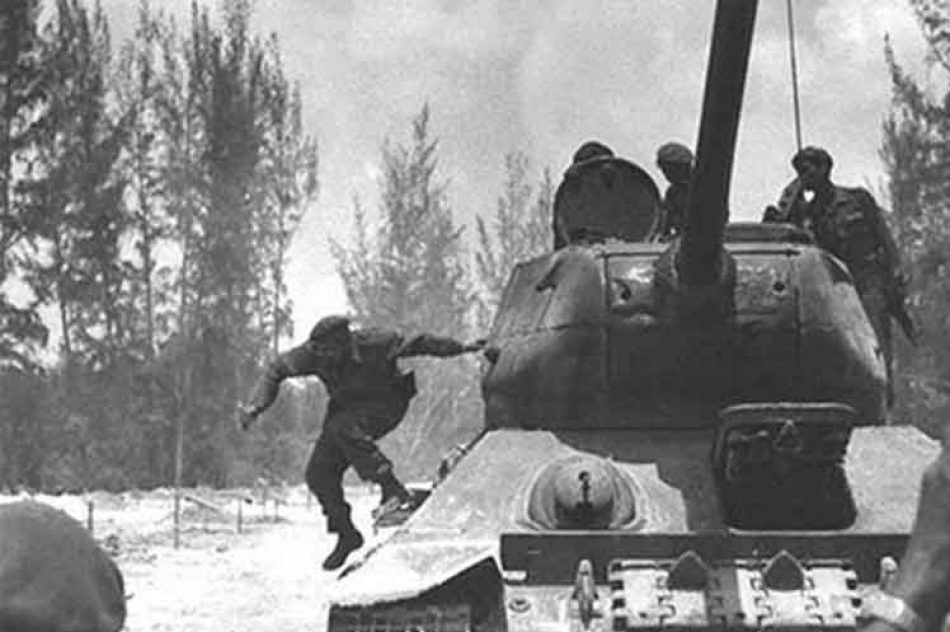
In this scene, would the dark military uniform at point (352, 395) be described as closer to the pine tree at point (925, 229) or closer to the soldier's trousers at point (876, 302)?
the soldier's trousers at point (876, 302)

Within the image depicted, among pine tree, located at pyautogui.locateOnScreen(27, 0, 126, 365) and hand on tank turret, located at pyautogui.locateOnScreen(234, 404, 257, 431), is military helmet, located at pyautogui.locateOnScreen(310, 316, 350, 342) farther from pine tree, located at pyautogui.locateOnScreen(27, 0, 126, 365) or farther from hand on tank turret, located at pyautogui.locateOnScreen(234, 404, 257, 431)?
pine tree, located at pyautogui.locateOnScreen(27, 0, 126, 365)

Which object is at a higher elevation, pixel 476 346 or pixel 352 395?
pixel 476 346

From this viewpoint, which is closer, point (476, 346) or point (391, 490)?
point (476, 346)

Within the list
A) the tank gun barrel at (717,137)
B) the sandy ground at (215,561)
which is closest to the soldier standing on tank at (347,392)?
the tank gun barrel at (717,137)

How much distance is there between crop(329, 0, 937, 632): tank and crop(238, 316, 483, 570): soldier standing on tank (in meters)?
1.23

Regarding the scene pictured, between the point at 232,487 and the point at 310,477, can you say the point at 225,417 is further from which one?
the point at 310,477

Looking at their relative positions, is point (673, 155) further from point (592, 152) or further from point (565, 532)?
point (565, 532)

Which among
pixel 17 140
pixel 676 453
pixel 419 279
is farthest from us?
pixel 419 279

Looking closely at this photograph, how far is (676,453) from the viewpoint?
20.6 ft

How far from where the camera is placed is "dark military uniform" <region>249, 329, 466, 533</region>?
8375 mm

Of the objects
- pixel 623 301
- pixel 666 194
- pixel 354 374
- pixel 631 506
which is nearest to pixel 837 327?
pixel 623 301

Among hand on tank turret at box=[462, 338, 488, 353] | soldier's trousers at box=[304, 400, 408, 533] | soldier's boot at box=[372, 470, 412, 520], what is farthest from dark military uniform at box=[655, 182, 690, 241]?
soldier's boot at box=[372, 470, 412, 520]

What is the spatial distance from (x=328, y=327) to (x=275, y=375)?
0.37 meters

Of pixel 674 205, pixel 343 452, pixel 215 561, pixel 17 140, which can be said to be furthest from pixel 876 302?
pixel 17 140
